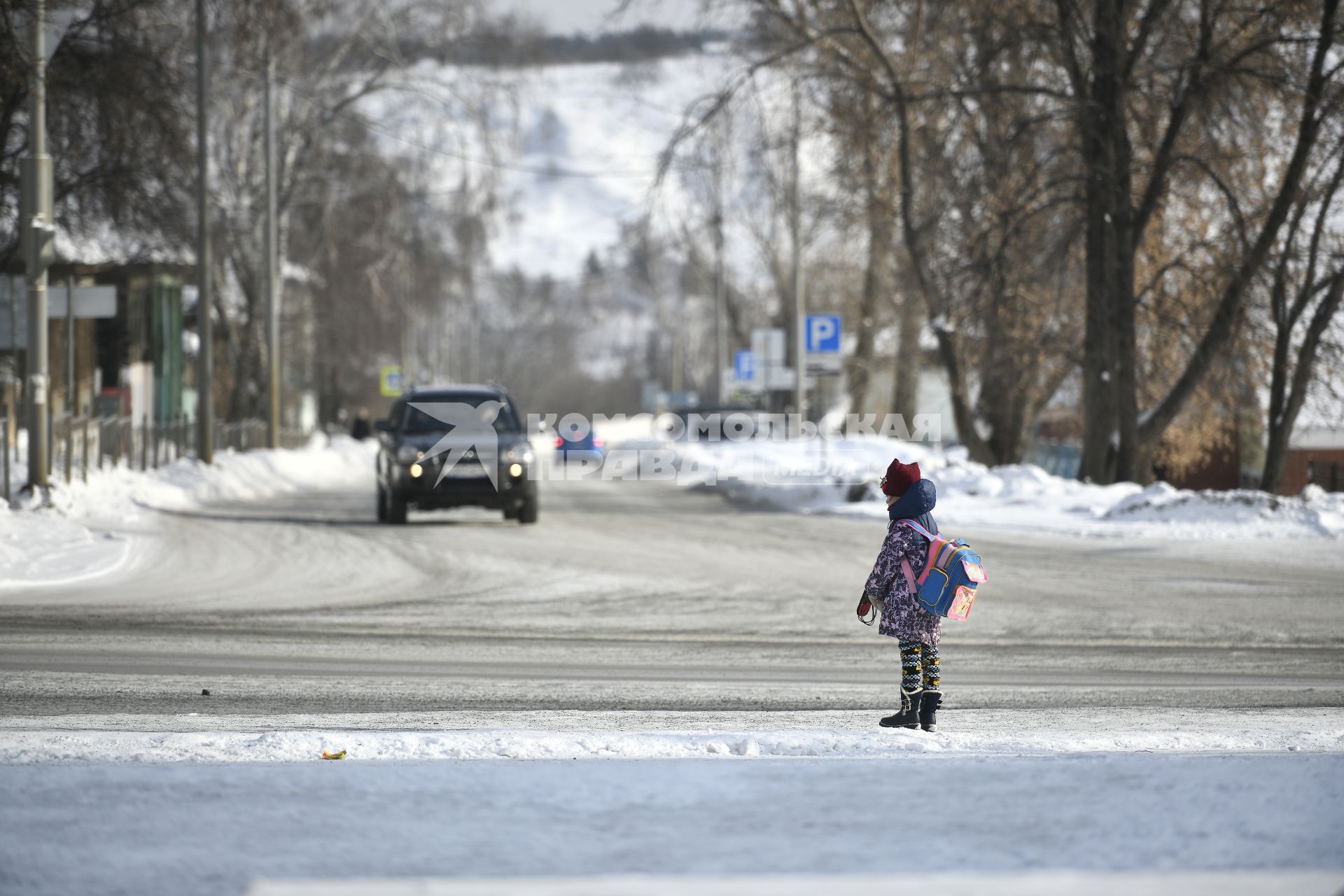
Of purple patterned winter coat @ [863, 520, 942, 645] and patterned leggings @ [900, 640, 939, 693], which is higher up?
purple patterned winter coat @ [863, 520, 942, 645]

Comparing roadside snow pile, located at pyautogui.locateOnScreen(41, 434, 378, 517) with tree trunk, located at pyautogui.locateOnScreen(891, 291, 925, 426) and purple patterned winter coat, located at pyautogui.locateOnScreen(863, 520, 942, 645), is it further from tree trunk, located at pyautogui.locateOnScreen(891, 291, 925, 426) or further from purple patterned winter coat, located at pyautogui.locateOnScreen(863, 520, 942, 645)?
purple patterned winter coat, located at pyautogui.locateOnScreen(863, 520, 942, 645)

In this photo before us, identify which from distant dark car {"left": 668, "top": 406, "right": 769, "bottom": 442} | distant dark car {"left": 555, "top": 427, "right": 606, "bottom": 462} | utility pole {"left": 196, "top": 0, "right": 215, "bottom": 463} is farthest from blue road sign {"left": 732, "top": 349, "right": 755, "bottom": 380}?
utility pole {"left": 196, "top": 0, "right": 215, "bottom": 463}

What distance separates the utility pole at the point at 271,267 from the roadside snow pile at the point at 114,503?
3.29 ft

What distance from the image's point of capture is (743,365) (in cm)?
5581

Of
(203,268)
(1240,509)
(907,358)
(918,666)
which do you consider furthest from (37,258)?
(907,358)

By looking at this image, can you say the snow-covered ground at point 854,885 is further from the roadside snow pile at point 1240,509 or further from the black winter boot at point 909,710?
the roadside snow pile at point 1240,509

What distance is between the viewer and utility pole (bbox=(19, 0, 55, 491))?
1923cm

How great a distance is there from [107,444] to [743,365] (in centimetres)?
3181

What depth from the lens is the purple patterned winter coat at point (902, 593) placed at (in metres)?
7.95

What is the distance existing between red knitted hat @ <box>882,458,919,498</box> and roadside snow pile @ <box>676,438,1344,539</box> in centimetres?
1279

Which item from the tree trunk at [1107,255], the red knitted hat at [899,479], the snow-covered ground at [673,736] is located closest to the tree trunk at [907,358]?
the tree trunk at [1107,255]

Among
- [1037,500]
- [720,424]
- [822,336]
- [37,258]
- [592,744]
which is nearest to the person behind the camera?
[592,744]

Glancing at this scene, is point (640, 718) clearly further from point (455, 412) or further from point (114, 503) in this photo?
point (114, 503)

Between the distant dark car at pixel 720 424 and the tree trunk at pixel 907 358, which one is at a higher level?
the tree trunk at pixel 907 358
